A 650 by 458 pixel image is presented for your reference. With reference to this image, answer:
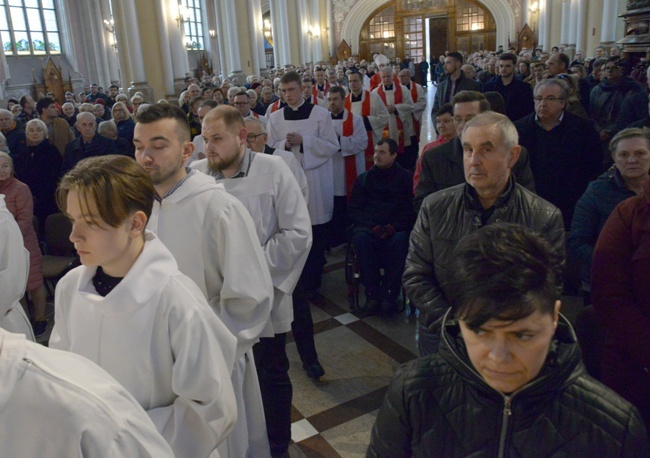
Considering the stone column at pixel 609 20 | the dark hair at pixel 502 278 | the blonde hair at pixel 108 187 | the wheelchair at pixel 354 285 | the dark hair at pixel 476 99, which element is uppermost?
the stone column at pixel 609 20

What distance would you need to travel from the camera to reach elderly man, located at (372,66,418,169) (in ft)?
26.6

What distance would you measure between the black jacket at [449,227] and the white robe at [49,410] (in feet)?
4.77

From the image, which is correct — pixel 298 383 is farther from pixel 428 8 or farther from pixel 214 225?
pixel 428 8

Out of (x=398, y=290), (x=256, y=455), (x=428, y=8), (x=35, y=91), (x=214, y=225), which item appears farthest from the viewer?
(x=428, y=8)

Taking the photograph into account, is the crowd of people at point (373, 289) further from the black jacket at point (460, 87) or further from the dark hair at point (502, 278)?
the black jacket at point (460, 87)

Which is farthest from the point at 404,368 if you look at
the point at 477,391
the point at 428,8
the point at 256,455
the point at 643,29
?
the point at 428,8

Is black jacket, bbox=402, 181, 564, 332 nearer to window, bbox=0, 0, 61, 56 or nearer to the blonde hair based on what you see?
the blonde hair

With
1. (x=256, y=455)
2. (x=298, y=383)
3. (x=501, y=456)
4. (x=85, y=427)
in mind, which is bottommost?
(x=298, y=383)

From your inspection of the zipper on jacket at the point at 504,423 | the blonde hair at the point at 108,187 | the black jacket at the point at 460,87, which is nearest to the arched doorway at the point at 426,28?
the black jacket at the point at 460,87

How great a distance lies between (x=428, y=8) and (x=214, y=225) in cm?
3164

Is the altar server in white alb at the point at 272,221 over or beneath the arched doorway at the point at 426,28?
beneath

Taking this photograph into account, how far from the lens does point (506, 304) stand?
1.18 metres

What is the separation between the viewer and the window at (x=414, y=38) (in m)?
31.1

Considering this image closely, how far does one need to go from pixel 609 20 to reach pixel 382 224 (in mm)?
12787
